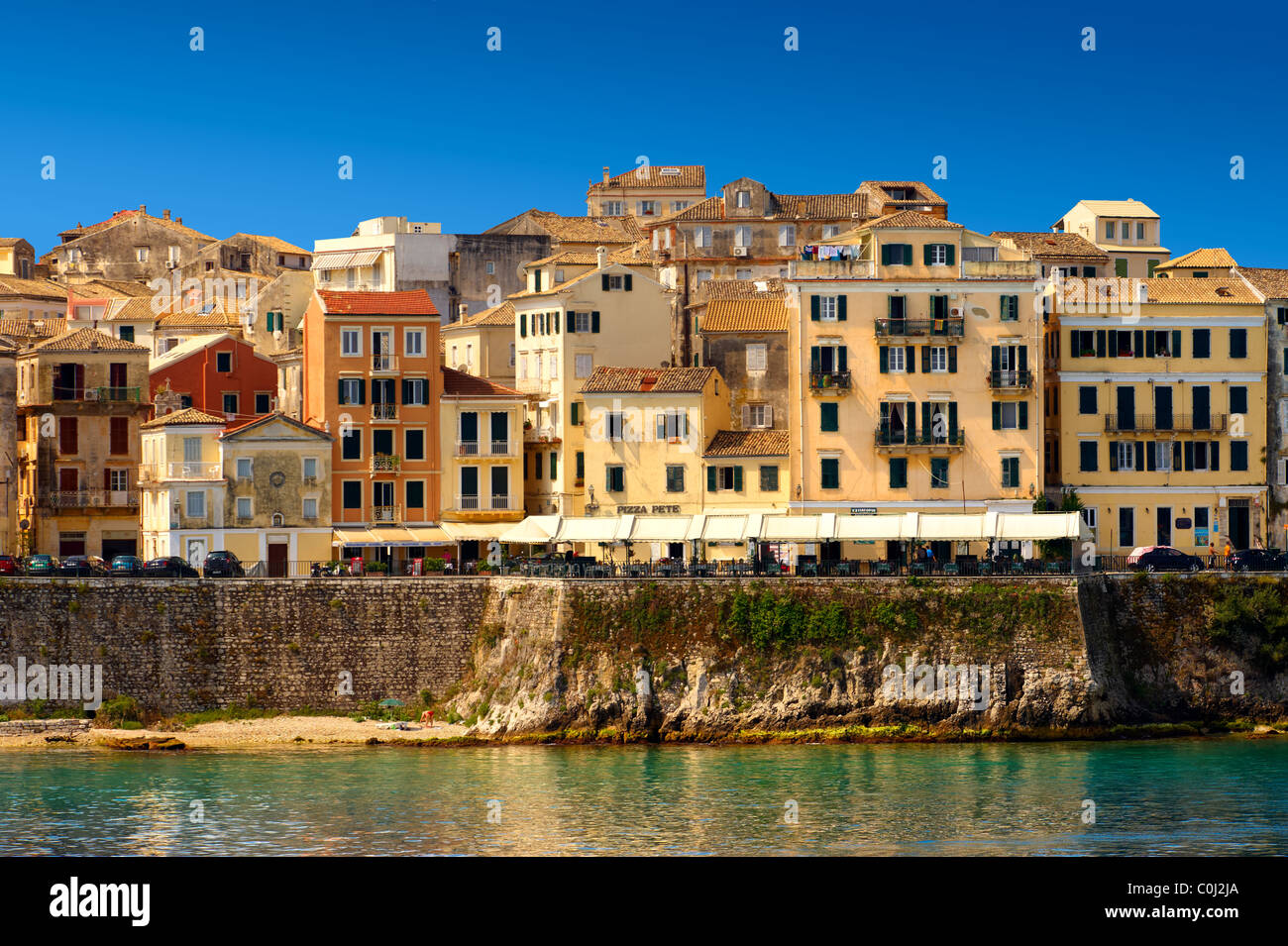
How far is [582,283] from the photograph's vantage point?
85.3 metres

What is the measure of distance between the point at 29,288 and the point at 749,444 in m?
51.9

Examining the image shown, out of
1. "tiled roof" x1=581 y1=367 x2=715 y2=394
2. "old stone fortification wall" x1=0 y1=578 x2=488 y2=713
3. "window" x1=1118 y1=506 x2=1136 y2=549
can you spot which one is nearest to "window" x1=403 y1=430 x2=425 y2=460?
"tiled roof" x1=581 y1=367 x2=715 y2=394

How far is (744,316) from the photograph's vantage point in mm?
82875

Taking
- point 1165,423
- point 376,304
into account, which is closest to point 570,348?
point 376,304

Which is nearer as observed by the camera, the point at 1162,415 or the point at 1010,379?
the point at 1010,379

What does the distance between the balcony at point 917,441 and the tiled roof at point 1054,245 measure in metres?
21.2

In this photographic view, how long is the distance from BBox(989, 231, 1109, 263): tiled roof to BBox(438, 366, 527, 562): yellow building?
95.6 feet

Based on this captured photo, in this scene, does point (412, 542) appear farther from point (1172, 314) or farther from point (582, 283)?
point (1172, 314)

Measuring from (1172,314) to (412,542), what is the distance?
104ft

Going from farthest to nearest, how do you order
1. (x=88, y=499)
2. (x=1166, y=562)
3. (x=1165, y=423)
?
(x=88, y=499) → (x=1165, y=423) → (x=1166, y=562)

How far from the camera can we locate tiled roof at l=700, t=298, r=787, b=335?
269 ft

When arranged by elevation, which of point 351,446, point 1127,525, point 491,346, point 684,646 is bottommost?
point 684,646

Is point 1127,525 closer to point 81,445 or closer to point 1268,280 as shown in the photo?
point 1268,280

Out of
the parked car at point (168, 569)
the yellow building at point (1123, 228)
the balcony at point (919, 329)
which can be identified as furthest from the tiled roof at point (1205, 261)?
the parked car at point (168, 569)
